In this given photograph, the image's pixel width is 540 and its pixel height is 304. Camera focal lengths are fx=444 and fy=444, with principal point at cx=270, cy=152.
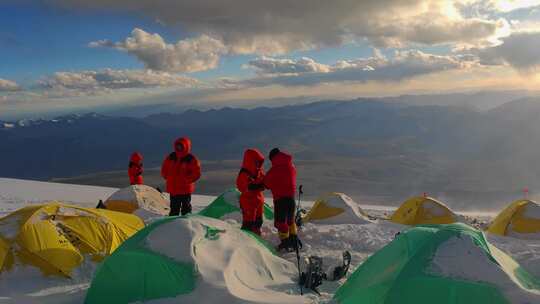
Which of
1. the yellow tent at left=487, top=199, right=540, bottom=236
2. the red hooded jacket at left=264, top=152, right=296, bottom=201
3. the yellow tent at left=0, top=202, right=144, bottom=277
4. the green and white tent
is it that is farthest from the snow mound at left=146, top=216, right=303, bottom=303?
the yellow tent at left=487, top=199, right=540, bottom=236

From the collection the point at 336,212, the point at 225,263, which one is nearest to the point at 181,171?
the point at 225,263

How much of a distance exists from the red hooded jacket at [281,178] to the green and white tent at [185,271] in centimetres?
254

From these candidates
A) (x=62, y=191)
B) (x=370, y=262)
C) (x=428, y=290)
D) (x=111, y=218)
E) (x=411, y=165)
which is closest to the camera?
(x=428, y=290)

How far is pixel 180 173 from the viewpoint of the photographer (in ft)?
35.9

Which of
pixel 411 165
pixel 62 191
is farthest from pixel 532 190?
pixel 62 191

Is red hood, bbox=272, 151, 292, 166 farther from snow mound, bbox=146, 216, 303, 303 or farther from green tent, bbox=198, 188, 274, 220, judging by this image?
green tent, bbox=198, 188, 274, 220

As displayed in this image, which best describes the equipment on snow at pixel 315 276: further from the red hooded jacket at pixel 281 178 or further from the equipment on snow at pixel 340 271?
the red hooded jacket at pixel 281 178

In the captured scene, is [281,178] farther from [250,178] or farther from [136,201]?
[136,201]

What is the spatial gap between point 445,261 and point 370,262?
3.48ft

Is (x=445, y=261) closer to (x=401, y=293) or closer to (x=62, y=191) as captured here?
(x=401, y=293)

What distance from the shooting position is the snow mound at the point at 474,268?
5078 millimetres

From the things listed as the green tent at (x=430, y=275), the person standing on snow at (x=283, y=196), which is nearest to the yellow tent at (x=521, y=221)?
the person standing on snow at (x=283, y=196)

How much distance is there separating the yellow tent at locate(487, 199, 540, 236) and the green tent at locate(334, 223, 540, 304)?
26.1 ft

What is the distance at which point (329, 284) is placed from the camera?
7.41 meters
